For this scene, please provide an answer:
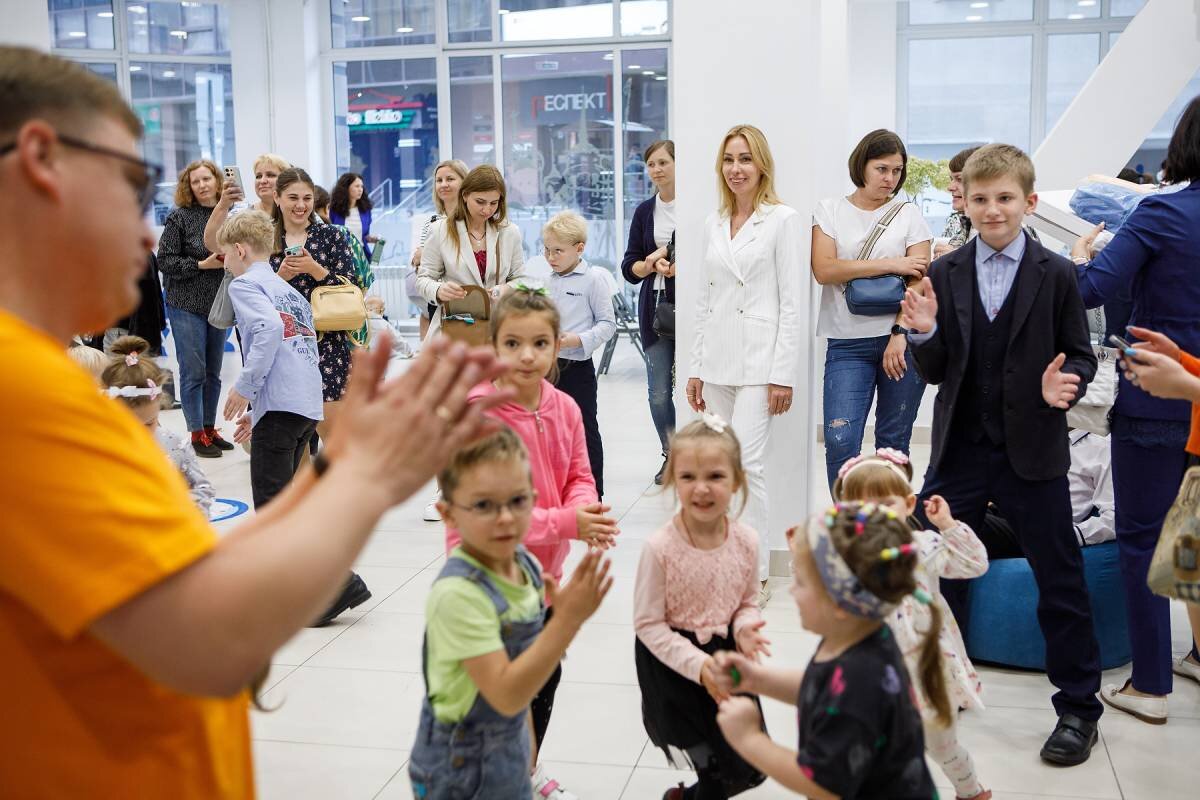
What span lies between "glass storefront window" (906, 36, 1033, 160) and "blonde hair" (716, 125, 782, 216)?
1073 centimetres

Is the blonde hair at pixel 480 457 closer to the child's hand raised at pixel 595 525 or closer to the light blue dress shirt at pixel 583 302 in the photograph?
the child's hand raised at pixel 595 525

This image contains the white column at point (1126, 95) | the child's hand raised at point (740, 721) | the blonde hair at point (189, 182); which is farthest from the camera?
the blonde hair at point (189, 182)

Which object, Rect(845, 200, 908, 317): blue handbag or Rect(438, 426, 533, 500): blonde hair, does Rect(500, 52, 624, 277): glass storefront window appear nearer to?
Rect(845, 200, 908, 317): blue handbag

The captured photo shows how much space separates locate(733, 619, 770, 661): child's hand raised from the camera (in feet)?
7.63

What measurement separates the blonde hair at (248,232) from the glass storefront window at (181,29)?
10307mm

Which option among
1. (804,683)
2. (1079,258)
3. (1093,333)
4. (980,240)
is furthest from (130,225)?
(1093,333)

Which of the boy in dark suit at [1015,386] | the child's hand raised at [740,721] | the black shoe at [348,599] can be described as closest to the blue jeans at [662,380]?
the black shoe at [348,599]

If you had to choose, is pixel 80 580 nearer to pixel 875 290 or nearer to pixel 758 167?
pixel 758 167

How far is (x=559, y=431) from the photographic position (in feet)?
9.33

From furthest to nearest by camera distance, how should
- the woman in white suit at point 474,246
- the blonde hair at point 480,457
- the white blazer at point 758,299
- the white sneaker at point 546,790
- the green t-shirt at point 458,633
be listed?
the woman in white suit at point 474,246 < the white blazer at point 758,299 < the white sneaker at point 546,790 < the blonde hair at point 480,457 < the green t-shirt at point 458,633

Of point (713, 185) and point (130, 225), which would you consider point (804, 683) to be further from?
point (713, 185)

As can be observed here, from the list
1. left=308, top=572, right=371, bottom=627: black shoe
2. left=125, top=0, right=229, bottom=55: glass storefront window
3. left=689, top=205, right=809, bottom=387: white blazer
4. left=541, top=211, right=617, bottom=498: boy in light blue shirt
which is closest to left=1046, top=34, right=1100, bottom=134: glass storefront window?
left=125, top=0, right=229, bottom=55: glass storefront window

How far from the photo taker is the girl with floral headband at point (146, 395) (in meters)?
3.43

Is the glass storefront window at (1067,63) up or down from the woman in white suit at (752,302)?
up
